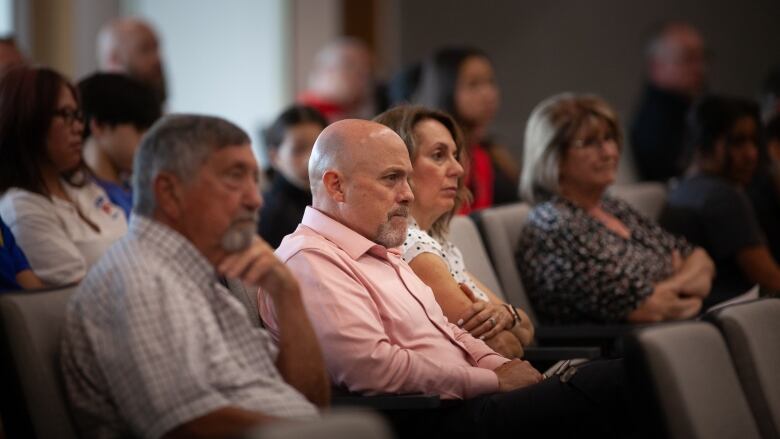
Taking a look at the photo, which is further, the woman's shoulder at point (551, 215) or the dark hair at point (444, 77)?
the dark hair at point (444, 77)

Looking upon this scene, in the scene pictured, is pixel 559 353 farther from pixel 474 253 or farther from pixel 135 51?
pixel 135 51

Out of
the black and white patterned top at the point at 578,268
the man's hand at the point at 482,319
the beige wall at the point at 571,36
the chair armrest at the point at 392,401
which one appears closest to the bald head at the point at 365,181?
the man's hand at the point at 482,319

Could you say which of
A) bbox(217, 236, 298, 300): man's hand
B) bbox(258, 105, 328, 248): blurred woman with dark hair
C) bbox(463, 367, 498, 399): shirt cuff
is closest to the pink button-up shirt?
bbox(463, 367, 498, 399): shirt cuff

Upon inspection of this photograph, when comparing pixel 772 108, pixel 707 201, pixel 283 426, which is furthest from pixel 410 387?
pixel 772 108

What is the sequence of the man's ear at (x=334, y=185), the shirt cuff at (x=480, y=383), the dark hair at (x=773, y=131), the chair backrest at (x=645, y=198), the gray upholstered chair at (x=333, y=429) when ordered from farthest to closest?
the dark hair at (x=773, y=131) < the chair backrest at (x=645, y=198) < the man's ear at (x=334, y=185) < the shirt cuff at (x=480, y=383) < the gray upholstered chair at (x=333, y=429)

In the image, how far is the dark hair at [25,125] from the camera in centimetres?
303

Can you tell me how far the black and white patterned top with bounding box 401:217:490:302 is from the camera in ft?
9.54

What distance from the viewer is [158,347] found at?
1.93 m

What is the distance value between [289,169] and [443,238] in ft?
4.67

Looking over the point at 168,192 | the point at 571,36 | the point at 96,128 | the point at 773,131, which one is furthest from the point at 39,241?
the point at 571,36

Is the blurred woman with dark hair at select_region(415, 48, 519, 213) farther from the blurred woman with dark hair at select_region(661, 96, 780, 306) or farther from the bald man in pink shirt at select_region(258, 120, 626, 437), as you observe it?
the bald man in pink shirt at select_region(258, 120, 626, 437)

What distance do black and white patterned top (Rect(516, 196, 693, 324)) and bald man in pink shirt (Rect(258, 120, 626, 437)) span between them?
885mm

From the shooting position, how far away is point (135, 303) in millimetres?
1948

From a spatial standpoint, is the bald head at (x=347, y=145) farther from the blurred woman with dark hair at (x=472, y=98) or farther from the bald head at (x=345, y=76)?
the bald head at (x=345, y=76)
